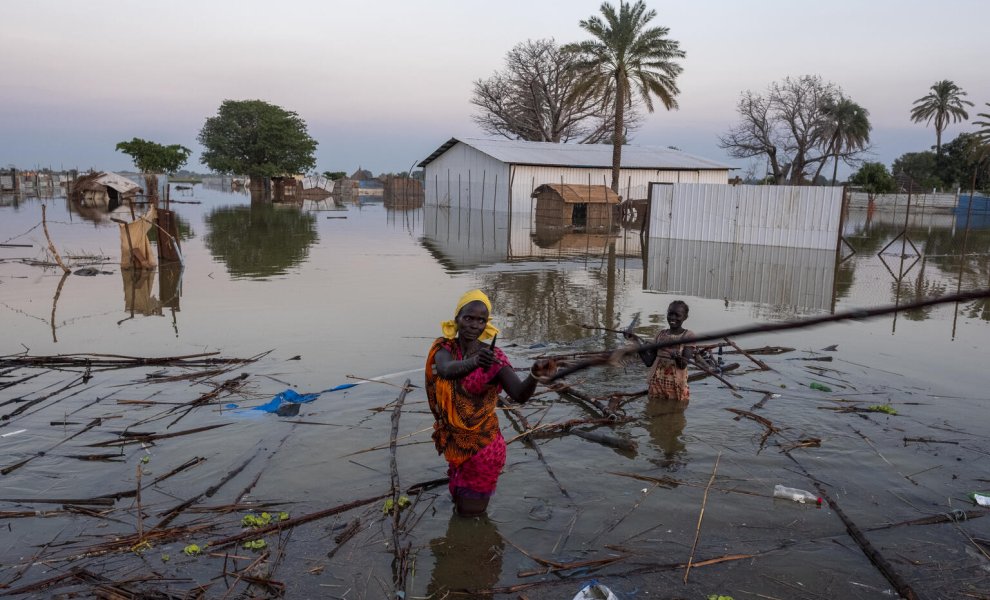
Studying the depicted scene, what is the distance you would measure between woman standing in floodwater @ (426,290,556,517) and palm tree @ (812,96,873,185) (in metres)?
56.5

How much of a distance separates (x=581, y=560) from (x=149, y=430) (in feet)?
12.3

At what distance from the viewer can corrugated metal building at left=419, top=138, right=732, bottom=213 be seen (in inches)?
1443

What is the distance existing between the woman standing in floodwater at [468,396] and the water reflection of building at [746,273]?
Answer: 8.71 m

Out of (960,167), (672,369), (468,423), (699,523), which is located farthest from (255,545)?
(960,167)

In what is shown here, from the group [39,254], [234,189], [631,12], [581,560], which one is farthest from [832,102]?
[234,189]

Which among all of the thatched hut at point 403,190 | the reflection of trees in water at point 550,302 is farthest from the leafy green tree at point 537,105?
the reflection of trees in water at point 550,302

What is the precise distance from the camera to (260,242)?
20.6 metres

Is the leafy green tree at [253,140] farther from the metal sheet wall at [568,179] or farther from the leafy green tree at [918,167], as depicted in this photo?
the leafy green tree at [918,167]

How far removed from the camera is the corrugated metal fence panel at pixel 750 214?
18703 millimetres

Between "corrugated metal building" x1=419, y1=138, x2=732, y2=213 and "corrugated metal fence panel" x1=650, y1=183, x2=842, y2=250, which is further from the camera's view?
"corrugated metal building" x1=419, y1=138, x2=732, y2=213

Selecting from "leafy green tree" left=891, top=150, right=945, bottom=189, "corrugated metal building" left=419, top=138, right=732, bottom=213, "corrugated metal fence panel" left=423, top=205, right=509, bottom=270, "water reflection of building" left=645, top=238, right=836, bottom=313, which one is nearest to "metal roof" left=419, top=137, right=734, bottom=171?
"corrugated metal building" left=419, top=138, right=732, bottom=213

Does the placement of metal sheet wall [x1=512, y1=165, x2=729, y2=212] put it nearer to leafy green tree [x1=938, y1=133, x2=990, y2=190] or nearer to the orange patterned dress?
leafy green tree [x1=938, y1=133, x2=990, y2=190]

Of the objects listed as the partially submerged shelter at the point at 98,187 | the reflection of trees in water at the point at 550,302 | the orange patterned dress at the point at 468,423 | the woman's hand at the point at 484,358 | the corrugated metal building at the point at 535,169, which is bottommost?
the reflection of trees in water at the point at 550,302

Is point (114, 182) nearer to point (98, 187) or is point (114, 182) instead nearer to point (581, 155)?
point (98, 187)
